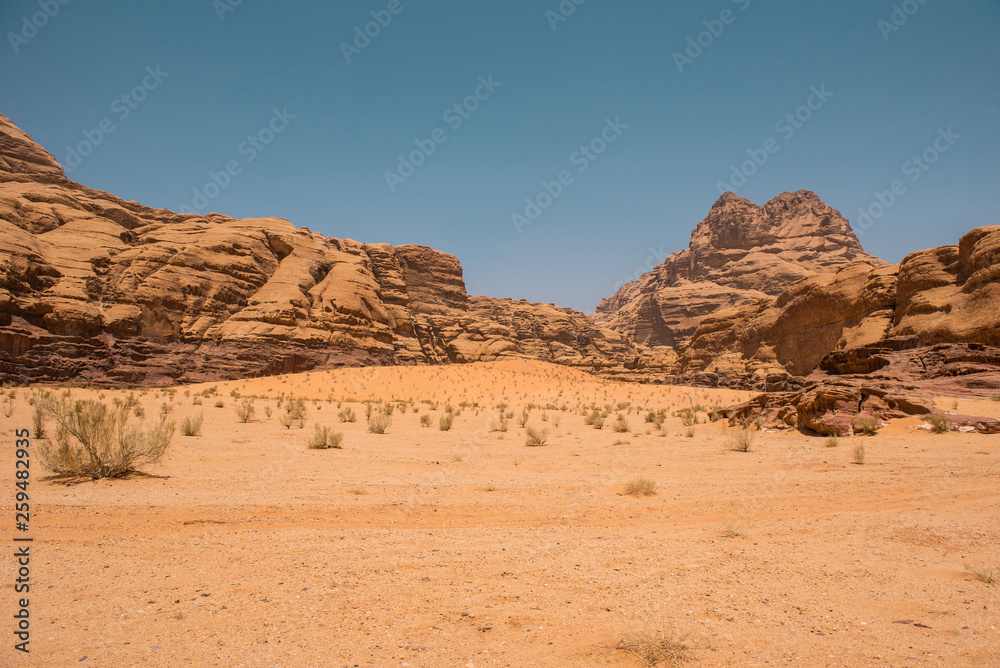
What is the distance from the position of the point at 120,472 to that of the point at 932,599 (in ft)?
26.3

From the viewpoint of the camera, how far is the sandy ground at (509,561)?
2.51 meters

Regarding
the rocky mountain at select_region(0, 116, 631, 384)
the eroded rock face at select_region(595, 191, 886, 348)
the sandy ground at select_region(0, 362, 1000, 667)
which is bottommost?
the sandy ground at select_region(0, 362, 1000, 667)

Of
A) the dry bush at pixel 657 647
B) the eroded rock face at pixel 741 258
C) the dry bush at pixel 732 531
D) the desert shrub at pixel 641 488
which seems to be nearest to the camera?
the dry bush at pixel 657 647

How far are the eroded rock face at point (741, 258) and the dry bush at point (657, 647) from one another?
10478cm

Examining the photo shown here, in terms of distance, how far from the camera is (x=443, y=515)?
509 centimetres

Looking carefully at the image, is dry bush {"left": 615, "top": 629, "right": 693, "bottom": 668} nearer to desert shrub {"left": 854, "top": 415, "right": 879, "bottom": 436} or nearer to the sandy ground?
the sandy ground

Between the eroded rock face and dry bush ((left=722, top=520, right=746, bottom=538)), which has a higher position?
the eroded rock face

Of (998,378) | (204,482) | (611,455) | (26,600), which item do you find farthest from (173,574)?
(998,378)

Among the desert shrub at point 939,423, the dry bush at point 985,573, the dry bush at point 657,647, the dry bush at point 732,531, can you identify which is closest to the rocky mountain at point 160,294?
the dry bush at point 732,531

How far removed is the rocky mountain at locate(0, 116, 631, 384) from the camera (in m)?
26.6

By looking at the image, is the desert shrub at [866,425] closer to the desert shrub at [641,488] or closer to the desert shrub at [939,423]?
the desert shrub at [939,423]

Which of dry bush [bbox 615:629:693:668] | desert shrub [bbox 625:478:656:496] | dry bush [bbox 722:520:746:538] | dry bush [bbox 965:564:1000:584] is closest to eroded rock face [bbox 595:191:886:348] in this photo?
desert shrub [bbox 625:478:656:496]

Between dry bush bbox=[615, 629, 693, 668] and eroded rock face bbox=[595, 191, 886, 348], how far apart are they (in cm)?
10478

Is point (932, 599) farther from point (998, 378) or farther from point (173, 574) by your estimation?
point (998, 378)
